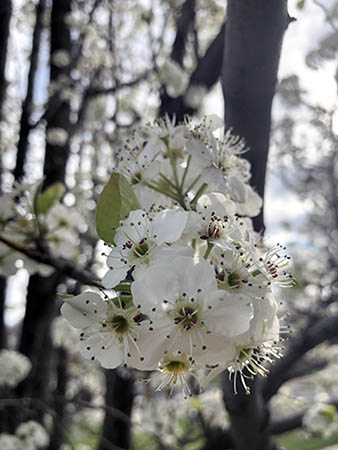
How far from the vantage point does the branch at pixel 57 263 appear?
3.64 ft

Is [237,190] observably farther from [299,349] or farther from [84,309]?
[299,349]

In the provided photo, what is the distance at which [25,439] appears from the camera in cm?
236

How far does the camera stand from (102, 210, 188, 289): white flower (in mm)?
616

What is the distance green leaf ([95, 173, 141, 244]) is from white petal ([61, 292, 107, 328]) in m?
0.10

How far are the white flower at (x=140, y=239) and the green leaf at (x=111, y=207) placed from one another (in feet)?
0.05

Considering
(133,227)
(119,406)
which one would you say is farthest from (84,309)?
(119,406)

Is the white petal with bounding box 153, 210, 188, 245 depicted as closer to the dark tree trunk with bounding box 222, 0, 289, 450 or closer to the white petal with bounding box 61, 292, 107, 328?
the white petal with bounding box 61, 292, 107, 328

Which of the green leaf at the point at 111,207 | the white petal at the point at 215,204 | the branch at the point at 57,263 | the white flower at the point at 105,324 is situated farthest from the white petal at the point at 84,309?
the branch at the point at 57,263

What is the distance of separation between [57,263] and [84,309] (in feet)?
1.74

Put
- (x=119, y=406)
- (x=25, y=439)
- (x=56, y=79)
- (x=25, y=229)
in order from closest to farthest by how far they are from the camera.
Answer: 1. (x=25, y=229)
2. (x=25, y=439)
3. (x=56, y=79)
4. (x=119, y=406)

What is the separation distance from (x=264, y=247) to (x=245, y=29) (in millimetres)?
399

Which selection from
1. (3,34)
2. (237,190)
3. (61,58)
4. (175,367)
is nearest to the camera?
(175,367)

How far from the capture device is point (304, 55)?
1.14 metres

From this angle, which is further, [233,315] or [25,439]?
[25,439]
